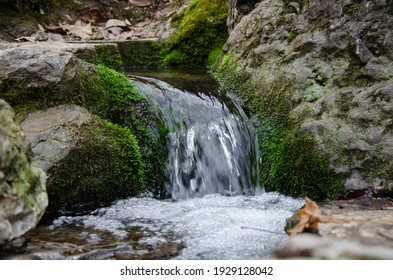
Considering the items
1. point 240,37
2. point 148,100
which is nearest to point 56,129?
point 148,100

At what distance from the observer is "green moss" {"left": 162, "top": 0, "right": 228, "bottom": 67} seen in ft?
22.2

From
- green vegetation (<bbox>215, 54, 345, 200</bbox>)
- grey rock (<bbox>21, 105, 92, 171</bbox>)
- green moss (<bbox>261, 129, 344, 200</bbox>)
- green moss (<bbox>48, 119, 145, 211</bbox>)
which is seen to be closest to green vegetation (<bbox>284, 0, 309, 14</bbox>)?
green vegetation (<bbox>215, 54, 345, 200</bbox>)

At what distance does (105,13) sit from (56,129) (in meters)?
5.26

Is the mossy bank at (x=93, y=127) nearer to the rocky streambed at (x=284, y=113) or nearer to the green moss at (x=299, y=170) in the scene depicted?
the rocky streambed at (x=284, y=113)

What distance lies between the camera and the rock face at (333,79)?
3551mm

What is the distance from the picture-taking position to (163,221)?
10.2ft

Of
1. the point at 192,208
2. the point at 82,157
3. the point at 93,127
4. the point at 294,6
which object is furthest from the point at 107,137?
the point at 294,6

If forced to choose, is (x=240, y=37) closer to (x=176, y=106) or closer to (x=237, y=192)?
(x=176, y=106)

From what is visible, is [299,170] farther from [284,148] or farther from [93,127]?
[93,127]

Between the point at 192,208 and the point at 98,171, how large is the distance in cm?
79

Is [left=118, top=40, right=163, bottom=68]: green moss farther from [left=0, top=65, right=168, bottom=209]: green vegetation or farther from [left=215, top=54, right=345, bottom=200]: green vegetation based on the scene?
[left=0, top=65, right=168, bottom=209]: green vegetation

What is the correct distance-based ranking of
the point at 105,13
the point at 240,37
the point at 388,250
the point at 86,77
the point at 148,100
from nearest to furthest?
the point at 388,250 → the point at 86,77 → the point at 148,100 → the point at 240,37 → the point at 105,13

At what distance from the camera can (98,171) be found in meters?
3.43

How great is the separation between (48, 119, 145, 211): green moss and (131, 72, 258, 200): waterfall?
15.2 inches
